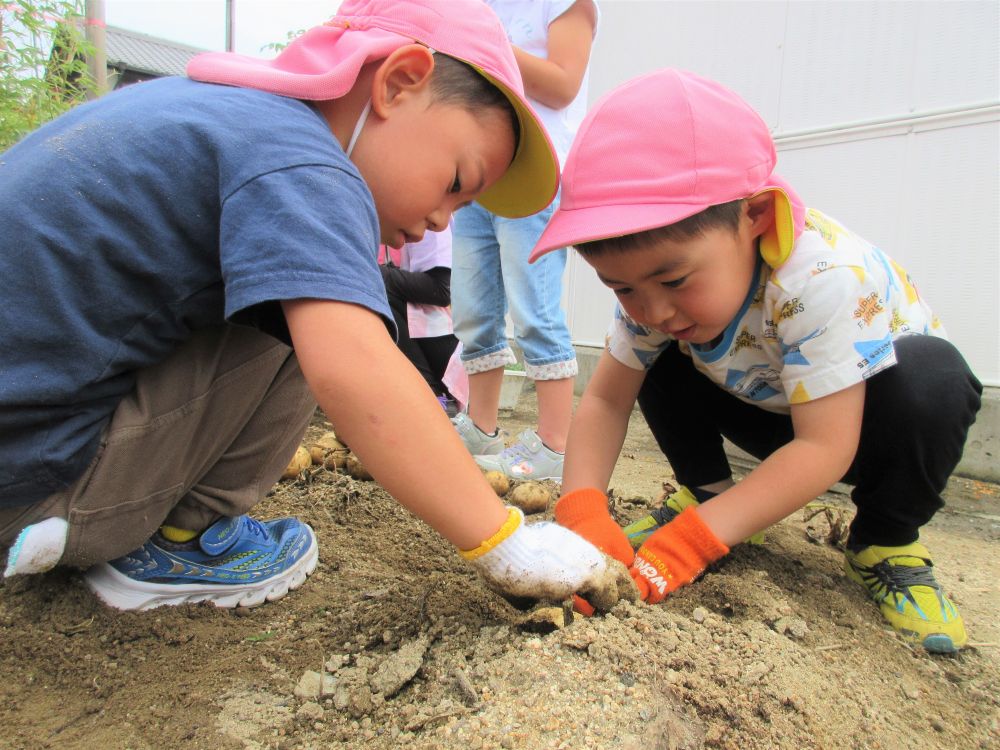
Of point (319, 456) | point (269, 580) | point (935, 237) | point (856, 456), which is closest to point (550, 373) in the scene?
point (319, 456)

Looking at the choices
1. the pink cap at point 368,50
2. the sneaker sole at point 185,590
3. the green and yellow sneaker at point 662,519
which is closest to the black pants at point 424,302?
the green and yellow sneaker at point 662,519

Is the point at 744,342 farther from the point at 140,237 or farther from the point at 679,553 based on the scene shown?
the point at 140,237

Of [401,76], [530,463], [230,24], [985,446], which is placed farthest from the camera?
[230,24]

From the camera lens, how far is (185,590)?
57.4 inches

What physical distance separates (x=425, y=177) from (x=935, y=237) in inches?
119

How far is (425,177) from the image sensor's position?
1.23 m

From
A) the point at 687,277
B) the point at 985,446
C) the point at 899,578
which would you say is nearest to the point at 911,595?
the point at 899,578

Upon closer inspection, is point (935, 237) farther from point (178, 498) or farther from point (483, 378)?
point (178, 498)

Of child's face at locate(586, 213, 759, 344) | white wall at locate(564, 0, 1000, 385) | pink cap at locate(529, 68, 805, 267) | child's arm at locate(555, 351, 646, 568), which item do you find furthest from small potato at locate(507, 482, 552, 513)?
white wall at locate(564, 0, 1000, 385)

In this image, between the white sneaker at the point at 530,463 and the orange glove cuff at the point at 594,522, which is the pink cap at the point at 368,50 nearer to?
the orange glove cuff at the point at 594,522

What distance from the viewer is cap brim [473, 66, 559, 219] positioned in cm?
135

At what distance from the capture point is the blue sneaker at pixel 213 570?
54.7 inches

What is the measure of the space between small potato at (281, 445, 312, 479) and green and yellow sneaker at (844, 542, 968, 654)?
1.60m

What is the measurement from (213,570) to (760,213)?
4.41 ft
